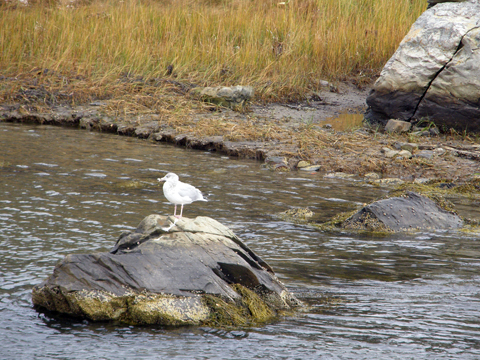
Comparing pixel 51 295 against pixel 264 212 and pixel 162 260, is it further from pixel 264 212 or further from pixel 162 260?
pixel 264 212

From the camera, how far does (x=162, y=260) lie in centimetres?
439

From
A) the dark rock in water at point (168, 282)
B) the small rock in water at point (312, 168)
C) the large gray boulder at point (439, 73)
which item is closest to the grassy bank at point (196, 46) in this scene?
the large gray boulder at point (439, 73)

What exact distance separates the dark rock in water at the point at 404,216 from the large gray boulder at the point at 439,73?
4471 millimetres

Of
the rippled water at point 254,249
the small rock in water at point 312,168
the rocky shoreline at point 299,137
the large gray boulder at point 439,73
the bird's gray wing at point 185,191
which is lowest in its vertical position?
the rippled water at point 254,249

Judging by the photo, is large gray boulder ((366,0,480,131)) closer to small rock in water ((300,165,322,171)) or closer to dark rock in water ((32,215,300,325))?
small rock in water ((300,165,322,171))

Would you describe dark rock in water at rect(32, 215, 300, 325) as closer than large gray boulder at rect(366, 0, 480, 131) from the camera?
Yes

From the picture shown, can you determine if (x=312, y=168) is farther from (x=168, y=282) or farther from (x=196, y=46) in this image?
(x=196, y=46)

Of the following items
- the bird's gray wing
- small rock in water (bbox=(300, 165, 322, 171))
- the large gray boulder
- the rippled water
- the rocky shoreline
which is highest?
the large gray boulder

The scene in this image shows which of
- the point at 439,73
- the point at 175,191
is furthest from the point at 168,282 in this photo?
the point at 439,73

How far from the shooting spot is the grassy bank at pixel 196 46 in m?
13.7

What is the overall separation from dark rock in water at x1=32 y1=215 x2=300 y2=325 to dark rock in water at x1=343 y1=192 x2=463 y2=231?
2.53 metres

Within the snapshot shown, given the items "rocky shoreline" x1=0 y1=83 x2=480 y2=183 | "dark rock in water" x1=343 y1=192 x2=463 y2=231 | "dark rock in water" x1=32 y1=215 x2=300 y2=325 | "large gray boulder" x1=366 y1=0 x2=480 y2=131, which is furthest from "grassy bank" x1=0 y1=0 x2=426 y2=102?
"dark rock in water" x1=32 y1=215 x2=300 y2=325

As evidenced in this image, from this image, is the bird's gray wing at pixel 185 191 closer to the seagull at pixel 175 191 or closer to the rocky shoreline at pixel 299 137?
the seagull at pixel 175 191

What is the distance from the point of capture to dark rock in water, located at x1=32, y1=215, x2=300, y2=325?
4.17m
